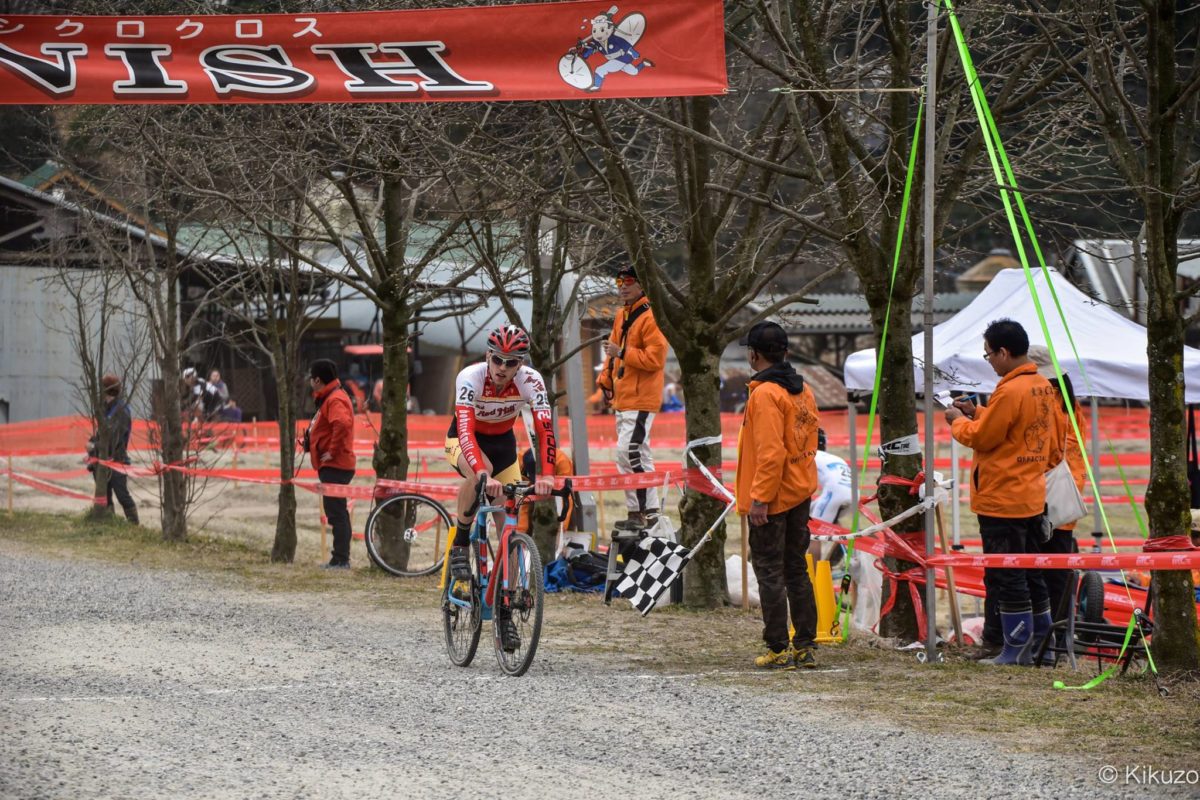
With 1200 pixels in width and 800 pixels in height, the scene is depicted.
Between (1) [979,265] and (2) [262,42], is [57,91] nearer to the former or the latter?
(2) [262,42]

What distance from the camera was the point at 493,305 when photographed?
36.5 m

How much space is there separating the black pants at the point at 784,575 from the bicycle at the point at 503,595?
1.39 meters

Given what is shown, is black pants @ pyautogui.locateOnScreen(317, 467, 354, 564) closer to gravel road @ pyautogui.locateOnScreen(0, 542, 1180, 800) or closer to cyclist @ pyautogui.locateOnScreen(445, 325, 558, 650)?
gravel road @ pyautogui.locateOnScreen(0, 542, 1180, 800)

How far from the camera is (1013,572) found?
9.45 metres

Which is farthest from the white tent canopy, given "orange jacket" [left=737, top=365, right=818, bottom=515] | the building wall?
the building wall

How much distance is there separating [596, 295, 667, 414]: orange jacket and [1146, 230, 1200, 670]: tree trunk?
199 inches

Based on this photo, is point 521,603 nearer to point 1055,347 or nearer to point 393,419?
point 1055,347

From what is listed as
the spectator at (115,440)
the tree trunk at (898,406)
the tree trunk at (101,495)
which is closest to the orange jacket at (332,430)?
the spectator at (115,440)

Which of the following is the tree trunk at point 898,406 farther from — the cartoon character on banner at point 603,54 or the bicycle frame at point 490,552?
the bicycle frame at point 490,552

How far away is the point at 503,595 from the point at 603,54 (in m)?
3.42

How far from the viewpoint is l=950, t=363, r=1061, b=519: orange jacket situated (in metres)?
9.37

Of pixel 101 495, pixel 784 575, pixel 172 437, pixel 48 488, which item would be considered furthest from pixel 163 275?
pixel 784 575

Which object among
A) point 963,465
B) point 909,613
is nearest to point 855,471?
point 909,613

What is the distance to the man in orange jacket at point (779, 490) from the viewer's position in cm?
895
